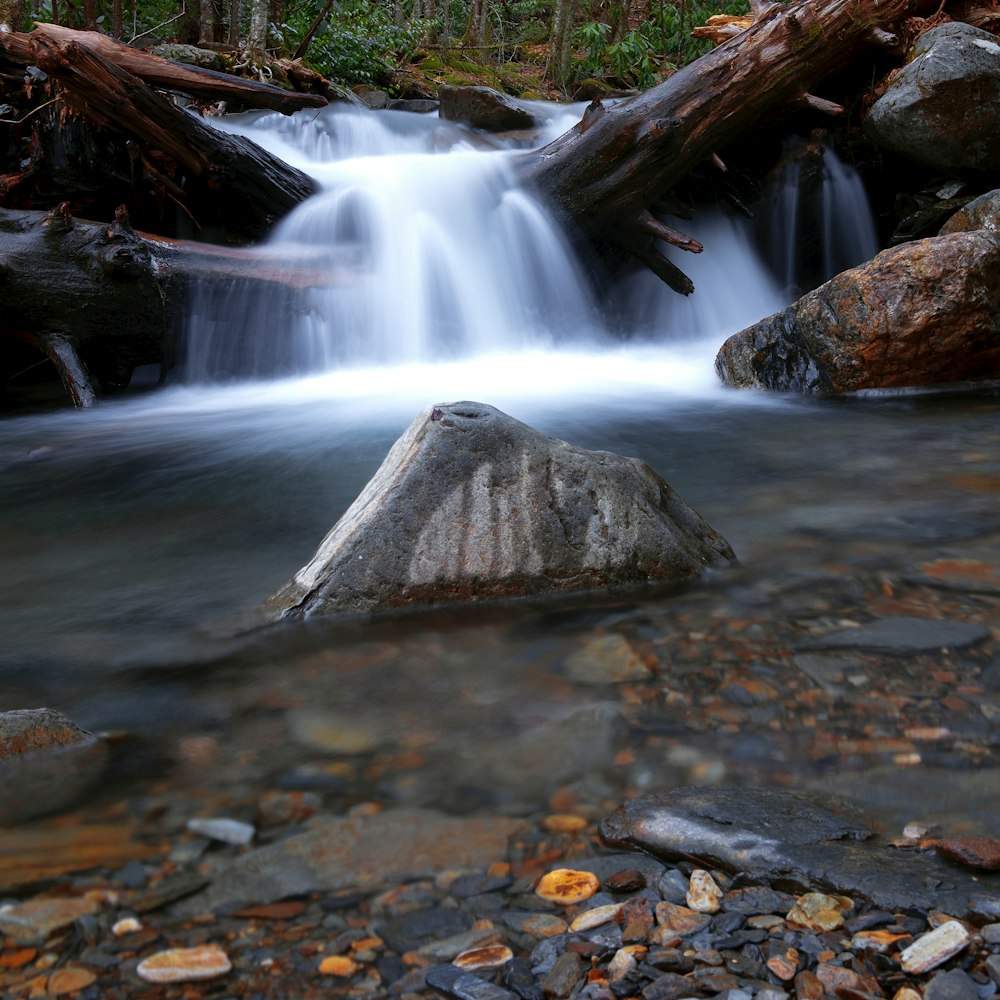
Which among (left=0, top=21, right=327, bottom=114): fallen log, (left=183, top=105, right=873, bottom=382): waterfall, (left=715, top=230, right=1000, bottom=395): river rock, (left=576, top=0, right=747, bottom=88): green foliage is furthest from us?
(left=576, top=0, right=747, bottom=88): green foliage

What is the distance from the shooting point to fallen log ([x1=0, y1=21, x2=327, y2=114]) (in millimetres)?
8195

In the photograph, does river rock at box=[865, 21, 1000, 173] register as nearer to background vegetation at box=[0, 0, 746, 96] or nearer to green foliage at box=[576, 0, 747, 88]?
background vegetation at box=[0, 0, 746, 96]

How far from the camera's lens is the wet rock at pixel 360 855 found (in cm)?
175

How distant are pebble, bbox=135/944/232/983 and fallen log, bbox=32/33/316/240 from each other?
25.2 ft

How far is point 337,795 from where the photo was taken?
2082 mm

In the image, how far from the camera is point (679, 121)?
9062mm

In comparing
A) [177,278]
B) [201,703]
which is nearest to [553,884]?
[201,703]

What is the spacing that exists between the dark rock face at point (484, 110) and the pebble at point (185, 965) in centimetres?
1284

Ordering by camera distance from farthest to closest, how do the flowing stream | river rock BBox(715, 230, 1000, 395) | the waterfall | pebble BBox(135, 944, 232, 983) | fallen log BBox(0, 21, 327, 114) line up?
1. the waterfall
2. fallen log BBox(0, 21, 327, 114)
3. river rock BBox(715, 230, 1000, 395)
4. the flowing stream
5. pebble BBox(135, 944, 232, 983)

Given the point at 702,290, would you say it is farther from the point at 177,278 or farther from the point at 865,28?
the point at 177,278

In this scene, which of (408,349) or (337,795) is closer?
(337,795)

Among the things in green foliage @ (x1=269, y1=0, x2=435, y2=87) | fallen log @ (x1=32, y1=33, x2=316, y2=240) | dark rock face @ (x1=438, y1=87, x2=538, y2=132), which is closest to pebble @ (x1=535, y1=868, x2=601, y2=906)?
fallen log @ (x1=32, y1=33, x2=316, y2=240)

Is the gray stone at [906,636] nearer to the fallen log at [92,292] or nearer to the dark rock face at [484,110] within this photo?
the fallen log at [92,292]

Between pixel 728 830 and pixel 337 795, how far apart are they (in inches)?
32.9
